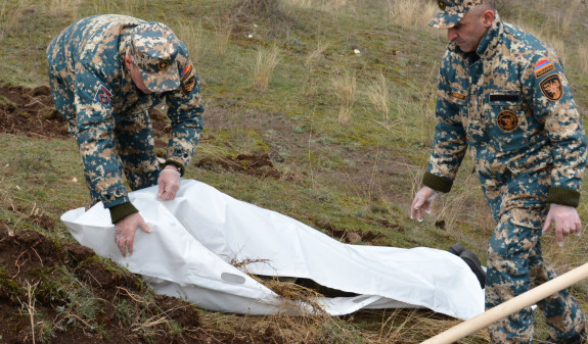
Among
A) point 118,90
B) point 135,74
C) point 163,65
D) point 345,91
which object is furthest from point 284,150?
point 163,65

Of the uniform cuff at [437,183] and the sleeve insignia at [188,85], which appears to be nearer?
the uniform cuff at [437,183]

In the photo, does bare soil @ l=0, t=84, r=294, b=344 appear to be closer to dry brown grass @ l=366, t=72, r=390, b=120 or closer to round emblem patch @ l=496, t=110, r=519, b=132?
round emblem patch @ l=496, t=110, r=519, b=132

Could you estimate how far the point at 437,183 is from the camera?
4.16m

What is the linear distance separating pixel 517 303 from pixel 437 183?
1.12 metres

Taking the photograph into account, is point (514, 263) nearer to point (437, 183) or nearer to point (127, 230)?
point (437, 183)

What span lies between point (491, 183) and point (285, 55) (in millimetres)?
7481

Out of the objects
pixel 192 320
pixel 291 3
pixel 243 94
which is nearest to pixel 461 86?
pixel 192 320

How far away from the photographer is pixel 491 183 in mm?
3916

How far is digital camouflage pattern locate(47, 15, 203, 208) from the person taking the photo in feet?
12.5

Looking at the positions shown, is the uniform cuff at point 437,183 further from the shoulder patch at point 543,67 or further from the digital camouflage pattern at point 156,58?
the digital camouflage pattern at point 156,58

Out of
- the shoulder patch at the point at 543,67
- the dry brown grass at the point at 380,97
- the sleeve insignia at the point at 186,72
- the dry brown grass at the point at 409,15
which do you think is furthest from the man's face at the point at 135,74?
the dry brown grass at the point at 409,15

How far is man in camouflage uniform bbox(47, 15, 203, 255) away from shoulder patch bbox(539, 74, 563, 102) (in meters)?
1.79

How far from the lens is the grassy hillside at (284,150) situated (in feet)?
11.9

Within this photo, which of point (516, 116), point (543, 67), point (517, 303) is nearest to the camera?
point (517, 303)
